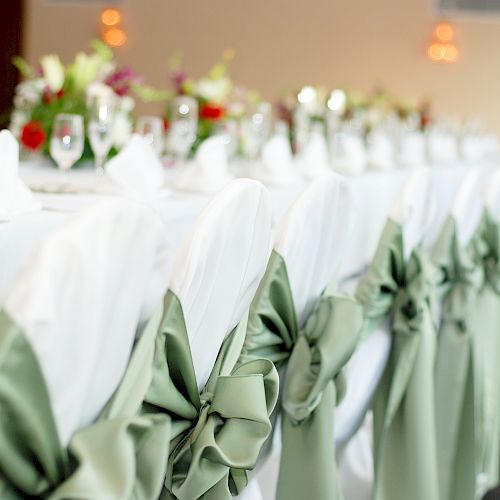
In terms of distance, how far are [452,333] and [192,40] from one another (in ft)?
24.2

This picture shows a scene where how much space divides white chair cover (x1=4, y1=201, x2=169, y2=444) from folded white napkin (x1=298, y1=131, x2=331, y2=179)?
7.23 feet

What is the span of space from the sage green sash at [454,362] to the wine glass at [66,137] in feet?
3.28

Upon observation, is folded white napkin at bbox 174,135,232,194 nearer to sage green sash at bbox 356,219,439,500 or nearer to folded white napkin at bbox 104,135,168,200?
→ folded white napkin at bbox 104,135,168,200

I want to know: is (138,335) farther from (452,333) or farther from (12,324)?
(452,333)

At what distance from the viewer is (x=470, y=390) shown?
8.73 ft

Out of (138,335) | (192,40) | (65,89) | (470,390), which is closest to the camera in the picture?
(138,335)

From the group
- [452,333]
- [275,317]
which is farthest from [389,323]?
[275,317]

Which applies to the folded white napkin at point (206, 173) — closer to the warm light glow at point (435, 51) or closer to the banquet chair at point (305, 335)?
the banquet chair at point (305, 335)

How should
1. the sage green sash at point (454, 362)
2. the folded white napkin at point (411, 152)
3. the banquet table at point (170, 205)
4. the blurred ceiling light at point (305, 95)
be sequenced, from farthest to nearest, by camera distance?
the folded white napkin at point (411, 152)
the blurred ceiling light at point (305, 95)
the sage green sash at point (454, 362)
the banquet table at point (170, 205)

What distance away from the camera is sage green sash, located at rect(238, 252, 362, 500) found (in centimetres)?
175

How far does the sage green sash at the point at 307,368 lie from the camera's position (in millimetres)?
1755

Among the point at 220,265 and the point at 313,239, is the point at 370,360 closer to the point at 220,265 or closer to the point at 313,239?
the point at 313,239

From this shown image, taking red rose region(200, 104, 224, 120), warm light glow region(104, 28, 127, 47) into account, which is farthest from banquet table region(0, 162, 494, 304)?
warm light glow region(104, 28, 127, 47)

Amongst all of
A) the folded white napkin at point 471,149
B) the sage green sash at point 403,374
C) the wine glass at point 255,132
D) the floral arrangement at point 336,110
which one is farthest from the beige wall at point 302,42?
the sage green sash at point 403,374
